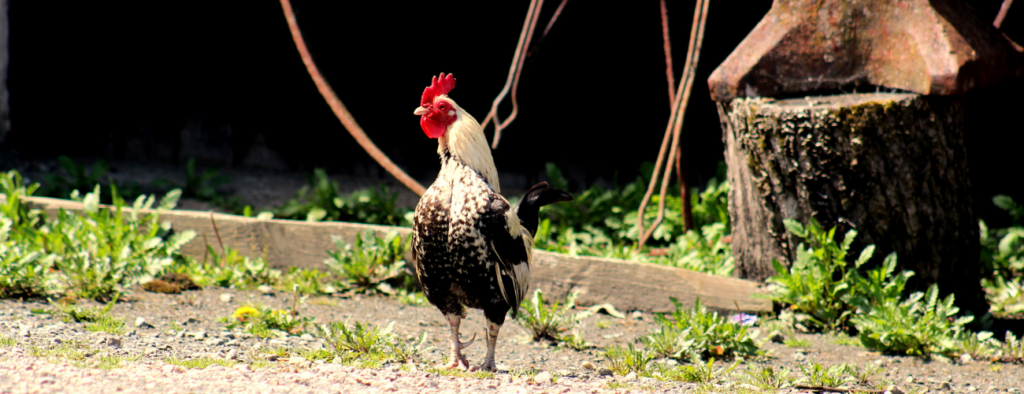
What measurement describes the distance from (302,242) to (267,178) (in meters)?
2.27

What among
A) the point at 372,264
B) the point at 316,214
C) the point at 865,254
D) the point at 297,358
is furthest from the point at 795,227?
the point at 316,214

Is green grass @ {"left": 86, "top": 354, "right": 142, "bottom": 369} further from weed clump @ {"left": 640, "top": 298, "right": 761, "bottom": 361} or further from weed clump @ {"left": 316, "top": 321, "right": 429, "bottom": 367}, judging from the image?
weed clump @ {"left": 640, "top": 298, "right": 761, "bottom": 361}

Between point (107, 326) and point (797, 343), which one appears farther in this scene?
point (797, 343)

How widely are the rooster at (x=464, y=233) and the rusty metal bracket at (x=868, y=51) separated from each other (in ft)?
4.76

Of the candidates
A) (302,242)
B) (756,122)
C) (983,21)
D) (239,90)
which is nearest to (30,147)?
(239,90)

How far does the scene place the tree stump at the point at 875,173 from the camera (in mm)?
3242

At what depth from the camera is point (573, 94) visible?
6.05 metres

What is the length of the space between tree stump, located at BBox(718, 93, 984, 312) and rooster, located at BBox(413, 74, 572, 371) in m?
1.37

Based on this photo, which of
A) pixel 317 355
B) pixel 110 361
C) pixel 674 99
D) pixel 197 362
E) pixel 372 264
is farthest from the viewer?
pixel 674 99

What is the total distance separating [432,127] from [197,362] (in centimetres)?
115

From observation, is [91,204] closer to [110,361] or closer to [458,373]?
[110,361]

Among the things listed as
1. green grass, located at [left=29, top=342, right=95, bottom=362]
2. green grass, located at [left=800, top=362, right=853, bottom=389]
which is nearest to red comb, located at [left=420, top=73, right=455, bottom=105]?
green grass, located at [left=29, top=342, right=95, bottom=362]

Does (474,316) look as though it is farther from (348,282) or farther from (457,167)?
(457,167)

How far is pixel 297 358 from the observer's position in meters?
2.71
